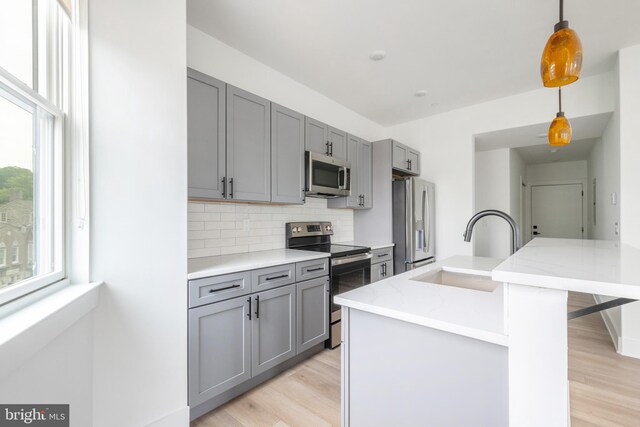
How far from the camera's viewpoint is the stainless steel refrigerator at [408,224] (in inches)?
138

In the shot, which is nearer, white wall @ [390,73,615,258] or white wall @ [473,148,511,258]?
white wall @ [390,73,615,258]

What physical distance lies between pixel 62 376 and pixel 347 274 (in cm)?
210

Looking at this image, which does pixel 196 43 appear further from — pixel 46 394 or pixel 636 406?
pixel 636 406

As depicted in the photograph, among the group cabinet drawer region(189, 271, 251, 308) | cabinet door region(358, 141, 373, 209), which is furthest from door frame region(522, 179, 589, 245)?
cabinet drawer region(189, 271, 251, 308)

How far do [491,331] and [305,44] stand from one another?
2523 millimetres

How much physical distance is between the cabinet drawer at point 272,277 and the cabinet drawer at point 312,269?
0.06 meters

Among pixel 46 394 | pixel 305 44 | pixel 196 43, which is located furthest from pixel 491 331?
pixel 196 43

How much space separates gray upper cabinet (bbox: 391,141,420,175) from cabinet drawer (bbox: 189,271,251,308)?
2516 mm

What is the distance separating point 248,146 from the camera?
232 cm

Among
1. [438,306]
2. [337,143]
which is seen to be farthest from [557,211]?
[438,306]

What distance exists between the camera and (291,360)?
7.62ft

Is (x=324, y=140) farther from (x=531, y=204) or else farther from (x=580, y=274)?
(x=531, y=204)

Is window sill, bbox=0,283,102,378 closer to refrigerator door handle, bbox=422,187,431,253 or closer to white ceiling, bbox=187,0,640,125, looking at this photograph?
white ceiling, bbox=187,0,640,125

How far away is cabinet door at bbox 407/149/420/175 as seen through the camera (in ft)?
13.3
